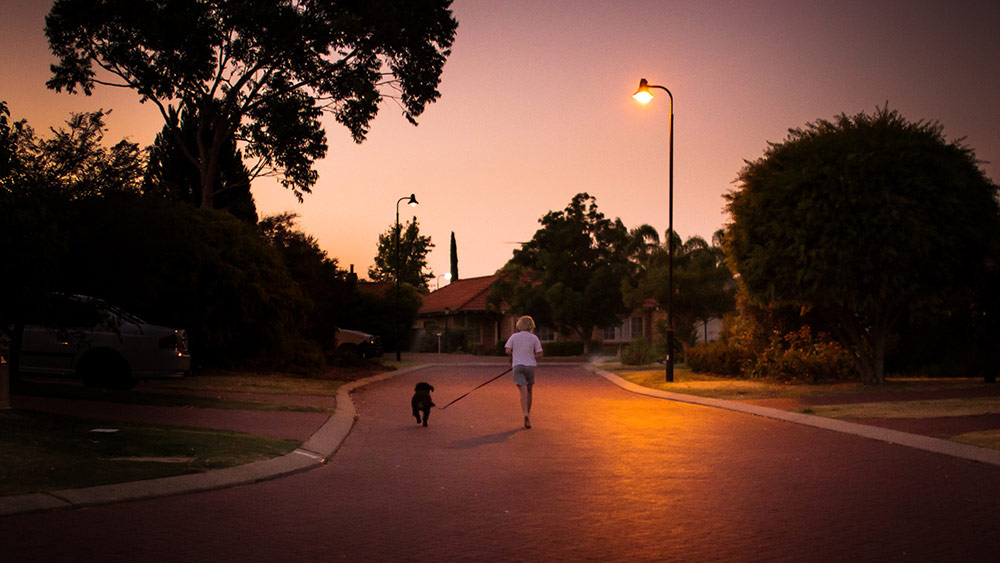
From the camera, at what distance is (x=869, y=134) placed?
863 inches

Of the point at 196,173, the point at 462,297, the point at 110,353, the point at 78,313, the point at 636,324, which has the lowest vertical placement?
the point at 110,353

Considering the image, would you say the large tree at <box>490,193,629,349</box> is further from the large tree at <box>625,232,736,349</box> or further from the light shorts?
the light shorts

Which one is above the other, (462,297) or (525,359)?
(462,297)

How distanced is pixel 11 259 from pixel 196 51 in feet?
62.4

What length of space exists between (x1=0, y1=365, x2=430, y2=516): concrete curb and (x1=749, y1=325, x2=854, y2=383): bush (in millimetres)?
16293

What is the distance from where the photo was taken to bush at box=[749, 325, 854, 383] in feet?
82.2

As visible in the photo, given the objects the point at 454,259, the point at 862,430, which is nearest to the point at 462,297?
the point at 454,259

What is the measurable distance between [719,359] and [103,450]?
2292 centimetres

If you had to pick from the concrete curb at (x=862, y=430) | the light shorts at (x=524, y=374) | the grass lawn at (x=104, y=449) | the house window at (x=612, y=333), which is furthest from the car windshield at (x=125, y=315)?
the house window at (x=612, y=333)

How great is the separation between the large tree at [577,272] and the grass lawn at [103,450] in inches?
1548

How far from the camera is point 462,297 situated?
6762cm

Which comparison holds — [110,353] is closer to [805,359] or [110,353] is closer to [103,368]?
[103,368]

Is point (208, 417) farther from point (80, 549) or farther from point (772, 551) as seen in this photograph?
point (772, 551)

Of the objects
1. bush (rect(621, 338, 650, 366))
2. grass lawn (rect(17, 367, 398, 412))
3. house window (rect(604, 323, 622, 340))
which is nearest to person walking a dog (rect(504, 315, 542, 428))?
grass lawn (rect(17, 367, 398, 412))
